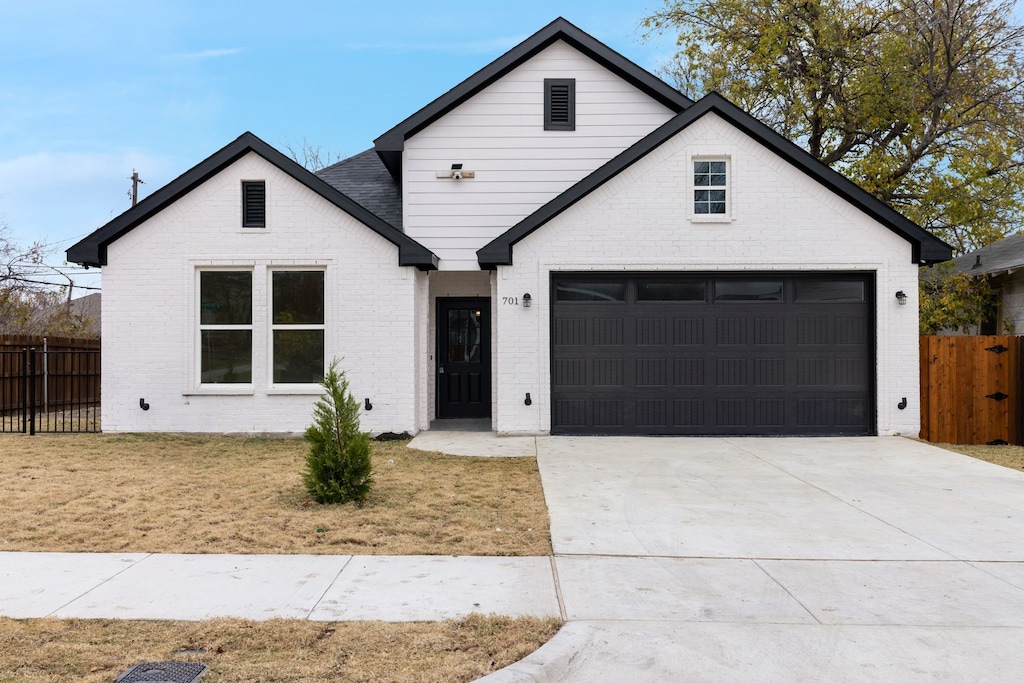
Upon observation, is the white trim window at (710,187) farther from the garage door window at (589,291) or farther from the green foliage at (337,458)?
the green foliage at (337,458)

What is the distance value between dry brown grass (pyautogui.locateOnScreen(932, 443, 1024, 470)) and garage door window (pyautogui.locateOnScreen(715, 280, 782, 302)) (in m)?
3.54

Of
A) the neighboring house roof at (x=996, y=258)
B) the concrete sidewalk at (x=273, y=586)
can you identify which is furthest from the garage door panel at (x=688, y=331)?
the neighboring house roof at (x=996, y=258)

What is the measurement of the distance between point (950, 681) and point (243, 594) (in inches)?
162

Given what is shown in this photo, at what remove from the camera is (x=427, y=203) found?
1334 cm

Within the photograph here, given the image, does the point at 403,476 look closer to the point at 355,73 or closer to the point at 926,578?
the point at 926,578

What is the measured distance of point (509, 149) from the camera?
13469 millimetres

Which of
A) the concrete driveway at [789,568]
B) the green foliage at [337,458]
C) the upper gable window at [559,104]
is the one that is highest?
the upper gable window at [559,104]

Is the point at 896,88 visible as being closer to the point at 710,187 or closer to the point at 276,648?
the point at 710,187

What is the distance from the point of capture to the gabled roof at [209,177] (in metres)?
11.8

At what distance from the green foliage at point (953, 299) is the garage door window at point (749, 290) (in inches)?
355

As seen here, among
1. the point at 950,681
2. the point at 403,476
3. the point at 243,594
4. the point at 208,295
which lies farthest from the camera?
the point at 208,295

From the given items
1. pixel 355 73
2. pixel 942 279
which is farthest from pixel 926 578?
pixel 355 73

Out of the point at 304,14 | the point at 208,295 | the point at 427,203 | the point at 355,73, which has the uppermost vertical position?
the point at 355,73

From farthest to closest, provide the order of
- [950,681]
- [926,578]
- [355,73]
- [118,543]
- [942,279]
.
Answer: [355,73], [942,279], [118,543], [926,578], [950,681]
